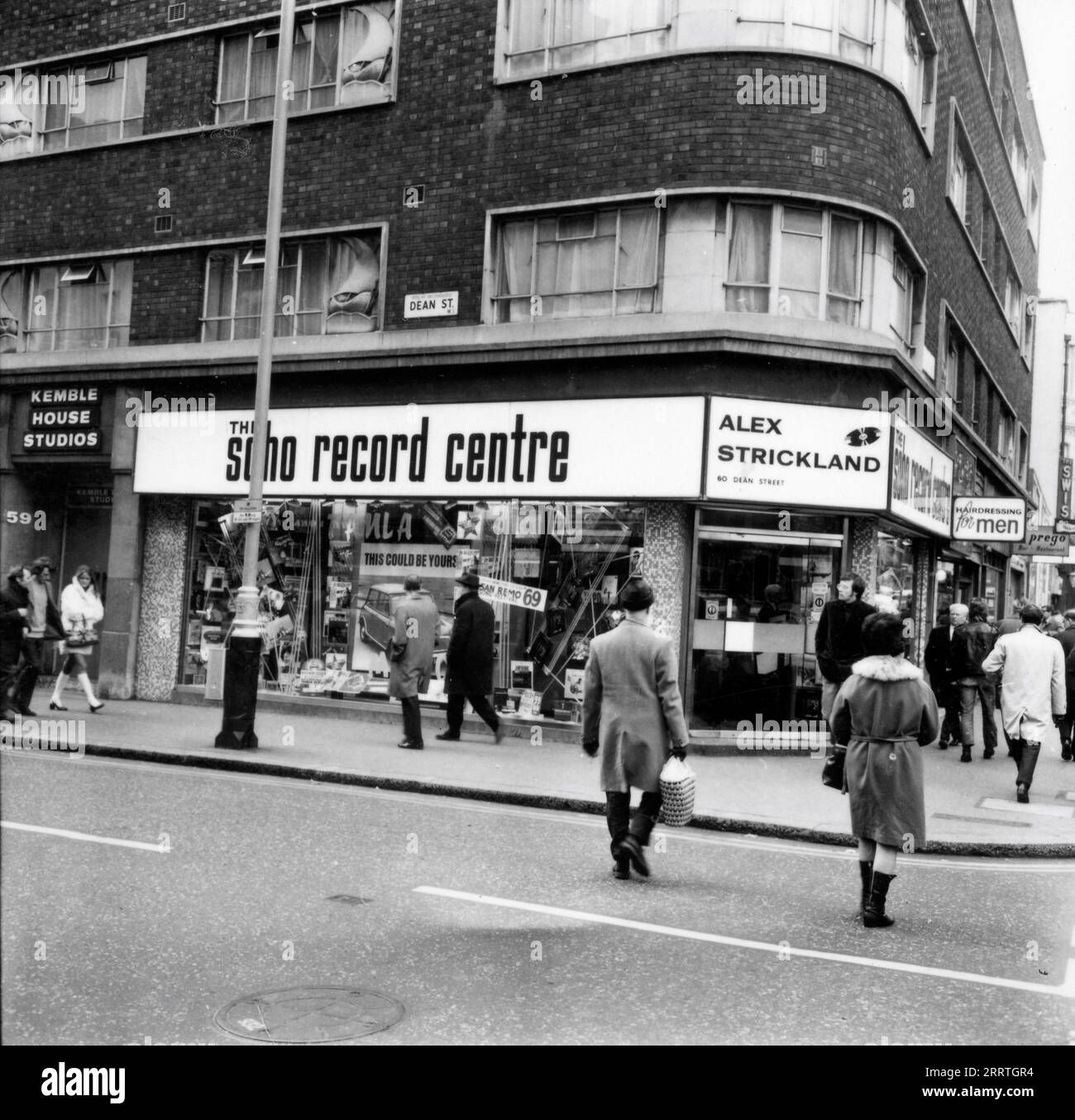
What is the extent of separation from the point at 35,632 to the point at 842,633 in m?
9.24

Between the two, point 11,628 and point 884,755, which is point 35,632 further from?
point 884,755

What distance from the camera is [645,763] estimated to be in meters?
7.59

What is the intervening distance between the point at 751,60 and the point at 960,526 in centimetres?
845

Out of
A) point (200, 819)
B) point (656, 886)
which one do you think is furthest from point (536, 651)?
point (656, 886)

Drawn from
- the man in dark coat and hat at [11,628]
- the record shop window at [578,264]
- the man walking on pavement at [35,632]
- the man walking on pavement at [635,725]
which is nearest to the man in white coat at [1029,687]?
the man walking on pavement at [635,725]

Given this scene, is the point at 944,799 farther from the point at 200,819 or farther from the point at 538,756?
the point at 200,819

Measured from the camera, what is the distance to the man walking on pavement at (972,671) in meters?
14.7

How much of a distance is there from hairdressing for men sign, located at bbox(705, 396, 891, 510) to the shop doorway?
2.32 feet

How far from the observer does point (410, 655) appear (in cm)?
1316

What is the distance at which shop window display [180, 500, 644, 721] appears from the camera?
1472 centimetres

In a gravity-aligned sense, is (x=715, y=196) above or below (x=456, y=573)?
above

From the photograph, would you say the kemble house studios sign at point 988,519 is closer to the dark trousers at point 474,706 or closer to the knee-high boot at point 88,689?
the dark trousers at point 474,706

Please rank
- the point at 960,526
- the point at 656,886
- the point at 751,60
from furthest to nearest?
the point at 960,526, the point at 751,60, the point at 656,886

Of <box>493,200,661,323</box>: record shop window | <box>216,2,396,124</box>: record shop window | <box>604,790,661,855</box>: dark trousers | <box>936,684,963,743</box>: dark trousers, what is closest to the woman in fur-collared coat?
<box>604,790,661,855</box>: dark trousers
